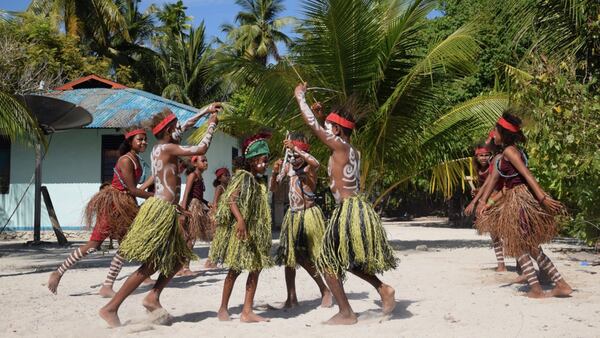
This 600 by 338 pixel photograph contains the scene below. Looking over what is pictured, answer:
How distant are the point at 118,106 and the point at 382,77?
7716 mm

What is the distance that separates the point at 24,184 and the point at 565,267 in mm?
13100

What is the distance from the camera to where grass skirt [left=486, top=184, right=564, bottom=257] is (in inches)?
219

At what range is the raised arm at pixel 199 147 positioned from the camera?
4.81m

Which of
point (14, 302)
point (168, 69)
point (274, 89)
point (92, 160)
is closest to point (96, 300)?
point (14, 302)

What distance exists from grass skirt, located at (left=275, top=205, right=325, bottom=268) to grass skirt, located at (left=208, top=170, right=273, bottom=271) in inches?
13.0

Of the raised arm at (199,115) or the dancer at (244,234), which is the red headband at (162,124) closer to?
the raised arm at (199,115)

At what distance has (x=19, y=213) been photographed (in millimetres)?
16188

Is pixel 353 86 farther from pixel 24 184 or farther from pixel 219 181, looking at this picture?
pixel 24 184

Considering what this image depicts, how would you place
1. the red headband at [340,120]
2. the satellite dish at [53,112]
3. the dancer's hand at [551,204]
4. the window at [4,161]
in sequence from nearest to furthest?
the red headband at [340,120] < the dancer's hand at [551,204] < the satellite dish at [53,112] < the window at [4,161]

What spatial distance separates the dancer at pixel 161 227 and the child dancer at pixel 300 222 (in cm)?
81

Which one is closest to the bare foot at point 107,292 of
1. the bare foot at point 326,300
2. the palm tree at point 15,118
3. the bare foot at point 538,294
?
the bare foot at point 326,300

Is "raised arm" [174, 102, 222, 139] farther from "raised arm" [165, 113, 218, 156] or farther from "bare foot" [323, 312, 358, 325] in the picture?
"bare foot" [323, 312, 358, 325]

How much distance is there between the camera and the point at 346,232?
15.8 feet

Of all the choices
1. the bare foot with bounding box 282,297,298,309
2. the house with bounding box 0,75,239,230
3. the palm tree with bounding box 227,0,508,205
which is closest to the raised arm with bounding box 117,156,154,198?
the bare foot with bounding box 282,297,298,309
